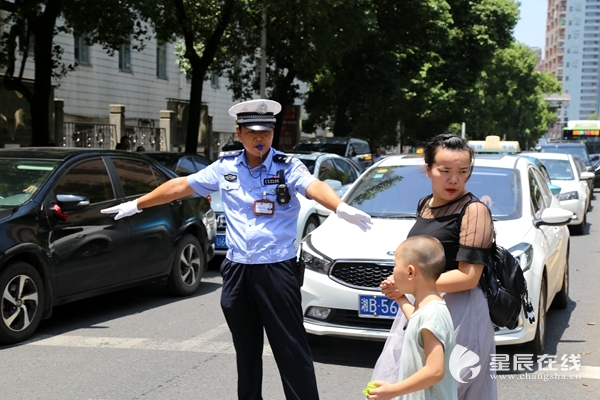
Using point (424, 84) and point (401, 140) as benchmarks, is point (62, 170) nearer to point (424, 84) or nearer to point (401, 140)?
point (424, 84)

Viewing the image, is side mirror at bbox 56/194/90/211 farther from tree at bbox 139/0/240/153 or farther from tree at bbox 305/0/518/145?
tree at bbox 305/0/518/145

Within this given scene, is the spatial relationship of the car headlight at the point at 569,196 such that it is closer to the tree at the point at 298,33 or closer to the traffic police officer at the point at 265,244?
the tree at the point at 298,33

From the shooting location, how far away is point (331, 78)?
2844 centimetres

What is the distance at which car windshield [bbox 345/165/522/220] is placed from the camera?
7105 mm

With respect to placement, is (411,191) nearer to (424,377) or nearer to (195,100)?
(424,377)

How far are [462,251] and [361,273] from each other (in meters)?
2.54

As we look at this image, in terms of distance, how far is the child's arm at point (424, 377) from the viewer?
3.10m

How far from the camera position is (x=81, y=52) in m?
32.5

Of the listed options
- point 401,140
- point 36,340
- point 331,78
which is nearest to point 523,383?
point 36,340

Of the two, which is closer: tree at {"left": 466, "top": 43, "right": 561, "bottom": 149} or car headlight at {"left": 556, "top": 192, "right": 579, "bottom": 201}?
car headlight at {"left": 556, "top": 192, "right": 579, "bottom": 201}

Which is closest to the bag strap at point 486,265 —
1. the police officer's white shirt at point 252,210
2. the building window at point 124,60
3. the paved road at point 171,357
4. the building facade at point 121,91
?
the police officer's white shirt at point 252,210

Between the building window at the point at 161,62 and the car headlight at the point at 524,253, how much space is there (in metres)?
33.4

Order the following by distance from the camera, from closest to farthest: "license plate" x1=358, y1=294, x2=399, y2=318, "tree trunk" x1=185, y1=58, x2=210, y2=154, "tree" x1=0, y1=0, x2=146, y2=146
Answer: "license plate" x1=358, y1=294, x2=399, y2=318 < "tree" x1=0, y1=0, x2=146, y2=146 < "tree trunk" x1=185, y1=58, x2=210, y2=154

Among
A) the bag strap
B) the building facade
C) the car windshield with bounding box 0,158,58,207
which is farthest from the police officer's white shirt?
the building facade
